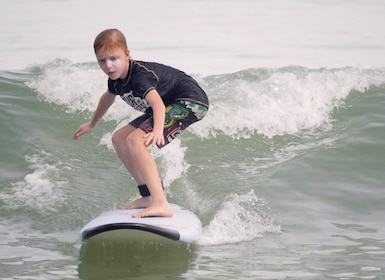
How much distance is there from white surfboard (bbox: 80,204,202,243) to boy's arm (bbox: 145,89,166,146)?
21.8 inches

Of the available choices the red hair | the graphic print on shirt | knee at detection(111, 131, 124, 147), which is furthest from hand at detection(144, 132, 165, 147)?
the red hair

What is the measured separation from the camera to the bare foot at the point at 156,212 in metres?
6.62

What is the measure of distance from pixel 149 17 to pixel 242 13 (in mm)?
2129

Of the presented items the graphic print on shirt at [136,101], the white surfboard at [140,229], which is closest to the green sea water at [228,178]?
the white surfboard at [140,229]

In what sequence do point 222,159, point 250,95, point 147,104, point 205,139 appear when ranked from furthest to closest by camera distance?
1. point 250,95
2. point 205,139
3. point 222,159
4. point 147,104

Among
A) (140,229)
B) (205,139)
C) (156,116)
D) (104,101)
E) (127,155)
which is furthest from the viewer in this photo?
(205,139)

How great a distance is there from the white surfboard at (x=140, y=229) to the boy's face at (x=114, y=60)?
1.03 m

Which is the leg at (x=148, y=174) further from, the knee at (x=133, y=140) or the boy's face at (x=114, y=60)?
the boy's face at (x=114, y=60)

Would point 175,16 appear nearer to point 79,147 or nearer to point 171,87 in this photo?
point 79,147

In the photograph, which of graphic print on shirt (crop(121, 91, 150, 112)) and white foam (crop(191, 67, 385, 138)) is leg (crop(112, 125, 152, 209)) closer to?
graphic print on shirt (crop(121, 91, 150, 112))

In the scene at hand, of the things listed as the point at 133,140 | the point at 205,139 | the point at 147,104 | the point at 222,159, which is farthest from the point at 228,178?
the point at 133,140

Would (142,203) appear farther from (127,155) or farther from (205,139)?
(205,139)

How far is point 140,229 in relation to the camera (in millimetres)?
6375

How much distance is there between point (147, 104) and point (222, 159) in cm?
292
